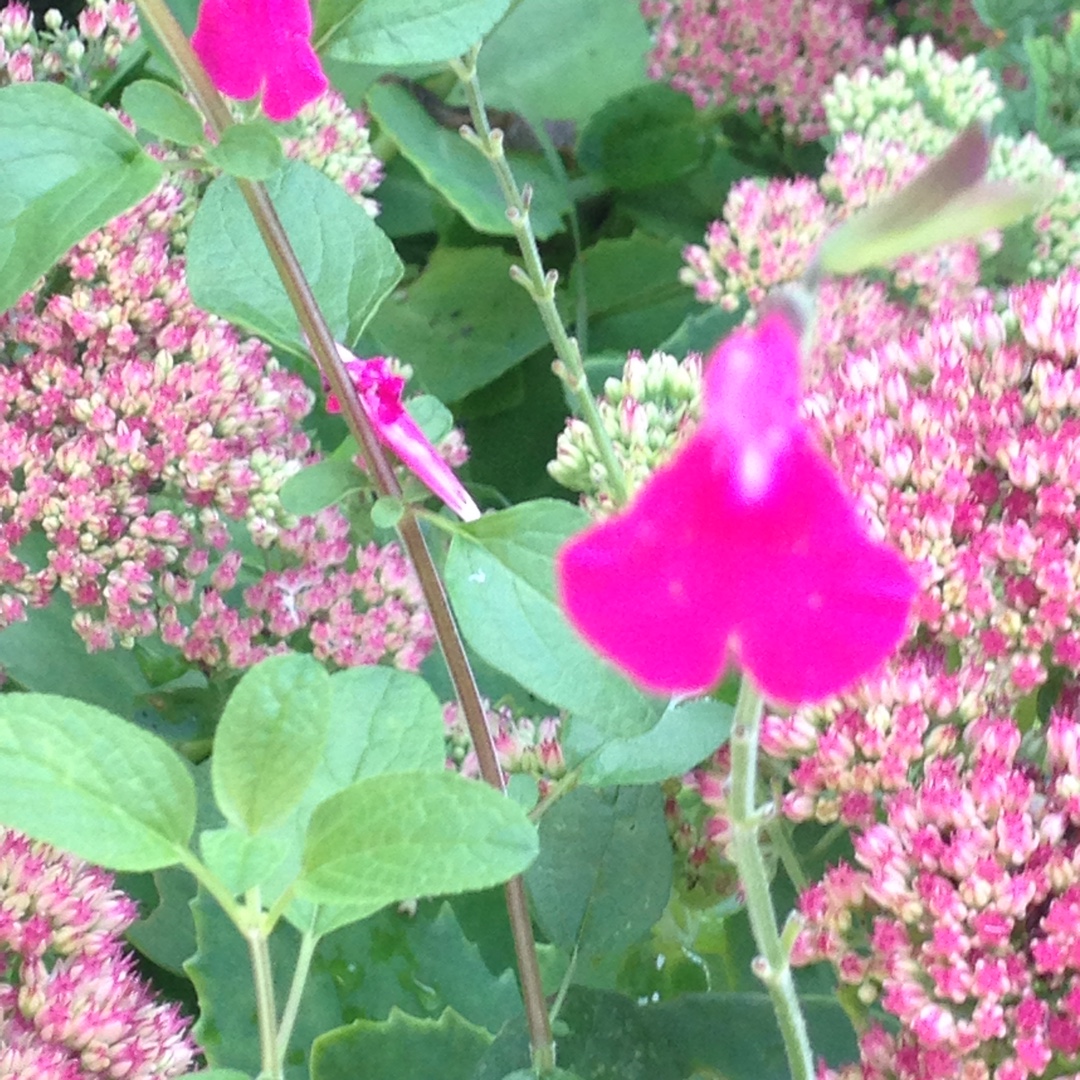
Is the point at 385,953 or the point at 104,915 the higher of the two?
the point at 104,915

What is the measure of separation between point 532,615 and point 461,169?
530mm

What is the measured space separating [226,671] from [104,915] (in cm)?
16

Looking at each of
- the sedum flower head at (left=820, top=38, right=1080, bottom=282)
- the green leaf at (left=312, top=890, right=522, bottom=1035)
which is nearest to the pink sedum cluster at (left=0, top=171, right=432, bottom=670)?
the green leaf at (left=312, top=890, right=522, bottom=1035)

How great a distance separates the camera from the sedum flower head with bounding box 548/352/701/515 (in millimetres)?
507

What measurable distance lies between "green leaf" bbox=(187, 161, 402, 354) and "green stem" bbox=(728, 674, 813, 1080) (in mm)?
215

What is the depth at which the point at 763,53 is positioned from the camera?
2.86 ft

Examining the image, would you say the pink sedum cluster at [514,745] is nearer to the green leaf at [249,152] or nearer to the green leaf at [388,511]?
the green leaf at [388,511]

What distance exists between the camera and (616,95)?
0.92m

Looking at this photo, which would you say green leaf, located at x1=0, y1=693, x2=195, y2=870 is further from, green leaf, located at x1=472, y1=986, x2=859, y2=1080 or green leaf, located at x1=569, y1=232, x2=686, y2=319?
green leaf, located at x1=569, y1=232, x2=686, y2=319

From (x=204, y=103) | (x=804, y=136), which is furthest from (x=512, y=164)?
(x=204, y=103)

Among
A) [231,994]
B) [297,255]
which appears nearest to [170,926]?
[231,994]

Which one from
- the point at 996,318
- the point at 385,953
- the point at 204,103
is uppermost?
the point at 204,103

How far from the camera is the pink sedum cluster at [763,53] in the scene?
87 centimetres

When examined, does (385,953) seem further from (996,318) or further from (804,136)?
(804,136)
